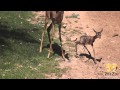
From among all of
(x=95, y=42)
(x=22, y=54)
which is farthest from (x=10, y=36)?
(x=95, y=42)

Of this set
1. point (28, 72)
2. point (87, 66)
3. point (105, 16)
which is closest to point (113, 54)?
point (87, 66)

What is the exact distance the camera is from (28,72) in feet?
41.9

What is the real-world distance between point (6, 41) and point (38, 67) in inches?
122

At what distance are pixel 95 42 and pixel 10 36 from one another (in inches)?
187

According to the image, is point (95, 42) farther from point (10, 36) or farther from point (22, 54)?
point (22, 54)

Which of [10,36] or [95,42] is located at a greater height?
[10,36]

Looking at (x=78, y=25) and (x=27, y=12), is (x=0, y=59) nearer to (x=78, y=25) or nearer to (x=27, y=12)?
(x=78, y=25)

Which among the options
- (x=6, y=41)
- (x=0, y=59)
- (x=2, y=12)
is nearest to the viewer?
(x=0, y=59)

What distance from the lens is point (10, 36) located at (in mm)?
16766

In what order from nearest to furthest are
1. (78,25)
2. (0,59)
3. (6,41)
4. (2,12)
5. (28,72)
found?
(28,72)
(0,59)
(6,41)
(78,25)
(2,12)

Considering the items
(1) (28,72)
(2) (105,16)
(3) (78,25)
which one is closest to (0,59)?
(1) (28,72)

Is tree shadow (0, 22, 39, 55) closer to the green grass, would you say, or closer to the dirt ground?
the green grass
